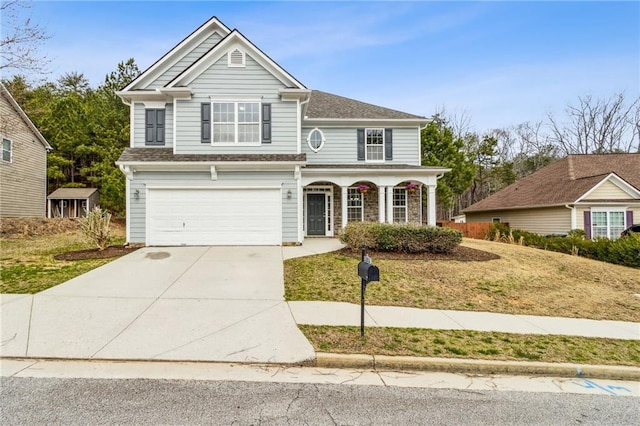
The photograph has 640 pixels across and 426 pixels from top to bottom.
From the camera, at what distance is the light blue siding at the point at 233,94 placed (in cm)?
1257

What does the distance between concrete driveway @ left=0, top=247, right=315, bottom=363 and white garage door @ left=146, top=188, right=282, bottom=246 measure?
3132mm

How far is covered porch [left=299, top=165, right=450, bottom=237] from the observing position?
14.9 meters

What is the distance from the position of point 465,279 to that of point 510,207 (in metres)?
15.5

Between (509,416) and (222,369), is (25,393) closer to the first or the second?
(222,369)

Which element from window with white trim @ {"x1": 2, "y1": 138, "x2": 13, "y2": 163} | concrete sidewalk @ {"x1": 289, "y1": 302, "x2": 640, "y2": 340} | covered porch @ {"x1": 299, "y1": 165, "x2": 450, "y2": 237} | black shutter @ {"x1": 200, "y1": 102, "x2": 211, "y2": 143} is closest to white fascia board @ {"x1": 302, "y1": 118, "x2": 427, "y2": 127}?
covered porch @ {"x1": 299, "y1": 165, "x2": 450, "y2": 237}

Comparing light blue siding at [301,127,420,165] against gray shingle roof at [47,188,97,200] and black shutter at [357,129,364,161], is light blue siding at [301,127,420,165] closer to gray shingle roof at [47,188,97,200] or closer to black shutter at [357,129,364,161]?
black shutter at [357,129,364,161]

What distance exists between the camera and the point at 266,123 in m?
12.7

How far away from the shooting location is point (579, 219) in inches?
674

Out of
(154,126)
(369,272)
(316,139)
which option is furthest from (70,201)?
(369,272)

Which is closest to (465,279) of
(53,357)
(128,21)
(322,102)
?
(53,357)

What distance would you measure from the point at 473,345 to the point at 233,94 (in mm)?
11499

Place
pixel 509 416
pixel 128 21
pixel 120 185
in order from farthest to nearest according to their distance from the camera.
→ 1. pixel 120 185
2. pixel 128 21
3. pixel 509 416

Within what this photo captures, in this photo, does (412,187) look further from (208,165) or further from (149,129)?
(149,129)

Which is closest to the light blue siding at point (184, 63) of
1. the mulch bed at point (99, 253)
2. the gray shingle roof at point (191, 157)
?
the gray shingle roof at point (191, 157)
